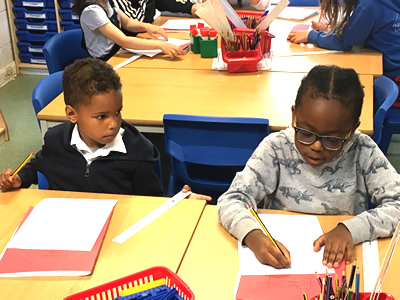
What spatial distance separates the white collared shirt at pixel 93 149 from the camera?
1.61 meters

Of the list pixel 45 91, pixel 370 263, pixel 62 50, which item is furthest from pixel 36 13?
pixel 370 263

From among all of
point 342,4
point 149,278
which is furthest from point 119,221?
point 342,4

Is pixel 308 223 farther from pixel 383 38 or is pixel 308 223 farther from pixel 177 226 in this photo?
pixel 383 38

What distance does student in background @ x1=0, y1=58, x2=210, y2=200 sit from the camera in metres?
1.53

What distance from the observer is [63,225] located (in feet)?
4.32

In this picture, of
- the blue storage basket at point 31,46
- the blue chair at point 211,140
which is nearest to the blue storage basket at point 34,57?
the blue storage basket at point 31,46

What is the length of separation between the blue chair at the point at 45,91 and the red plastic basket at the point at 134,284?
124cm

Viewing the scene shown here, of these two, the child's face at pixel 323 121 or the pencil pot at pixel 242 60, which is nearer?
the child's face at pixel 323 121

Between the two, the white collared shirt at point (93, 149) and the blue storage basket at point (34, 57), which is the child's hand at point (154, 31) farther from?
the blue storage basket at point (34, 57)

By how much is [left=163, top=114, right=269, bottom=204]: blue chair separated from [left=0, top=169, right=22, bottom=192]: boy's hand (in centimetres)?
58

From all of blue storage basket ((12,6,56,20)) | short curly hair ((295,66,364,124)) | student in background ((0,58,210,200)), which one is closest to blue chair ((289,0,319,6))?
blue storage basket ((12,6,56,20))

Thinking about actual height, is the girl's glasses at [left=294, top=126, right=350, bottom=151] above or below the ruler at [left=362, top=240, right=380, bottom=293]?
above

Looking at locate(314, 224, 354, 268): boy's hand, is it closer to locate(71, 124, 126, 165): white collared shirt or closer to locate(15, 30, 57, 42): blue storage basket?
locate(71, 124, 126, 165): white collared shirt

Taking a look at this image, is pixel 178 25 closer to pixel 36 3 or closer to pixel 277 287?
pixel 36 3
